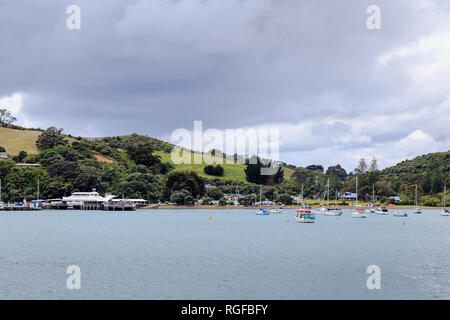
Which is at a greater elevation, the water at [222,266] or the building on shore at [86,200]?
the building on shore at [86,200]

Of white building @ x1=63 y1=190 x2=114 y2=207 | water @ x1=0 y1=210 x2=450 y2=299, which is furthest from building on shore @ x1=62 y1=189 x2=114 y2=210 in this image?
water @ x1=0 y1=210 x2=450 y2=299

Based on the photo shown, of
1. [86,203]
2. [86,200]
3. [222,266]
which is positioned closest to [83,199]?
[86,200]

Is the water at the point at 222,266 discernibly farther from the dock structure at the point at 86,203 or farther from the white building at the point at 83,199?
the dock structure at the point at 86,203

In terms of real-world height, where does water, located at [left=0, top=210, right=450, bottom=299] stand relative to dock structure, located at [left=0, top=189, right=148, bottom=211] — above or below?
below

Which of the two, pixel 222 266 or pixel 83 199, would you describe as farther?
pixel 83 199

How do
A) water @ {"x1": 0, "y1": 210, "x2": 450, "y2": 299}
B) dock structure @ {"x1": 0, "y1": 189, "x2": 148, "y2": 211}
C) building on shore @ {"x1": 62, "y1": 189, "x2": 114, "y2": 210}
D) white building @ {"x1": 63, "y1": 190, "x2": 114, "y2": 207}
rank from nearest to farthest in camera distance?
water @ {"x1": 0, "y1": 210, "x2": 450, "y2": 299}, white building @ {"x1": 63, "y1": 190, "x2": 114, "y2": 207}, dock structure @ {"x1": 0, "y1": 189, "x2": 148, "y2": 211}, building on shore @ {"x1": 62, "y1": 189, "x2": 114, "y2": 210}

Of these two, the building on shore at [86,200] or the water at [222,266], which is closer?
the water at [222,266]

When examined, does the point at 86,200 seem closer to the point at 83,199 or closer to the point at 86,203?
the point at 83,199

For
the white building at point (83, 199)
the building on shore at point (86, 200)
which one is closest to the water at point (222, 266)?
the white building at point (83, 199)

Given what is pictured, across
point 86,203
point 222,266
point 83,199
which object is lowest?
point 222,266

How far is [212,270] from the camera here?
49406 millimetres

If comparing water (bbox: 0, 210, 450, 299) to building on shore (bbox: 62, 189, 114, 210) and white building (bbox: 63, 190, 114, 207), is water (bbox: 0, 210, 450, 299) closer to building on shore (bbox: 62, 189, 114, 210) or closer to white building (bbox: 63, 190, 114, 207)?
white building (bbox: 63, 190, 114, 207)
